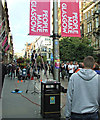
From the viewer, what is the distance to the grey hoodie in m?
2.75

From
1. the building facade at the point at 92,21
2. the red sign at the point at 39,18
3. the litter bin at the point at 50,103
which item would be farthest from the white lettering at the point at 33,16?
the building facade at the point at 92,21

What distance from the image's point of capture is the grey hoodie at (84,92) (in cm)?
275

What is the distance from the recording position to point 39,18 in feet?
26.3

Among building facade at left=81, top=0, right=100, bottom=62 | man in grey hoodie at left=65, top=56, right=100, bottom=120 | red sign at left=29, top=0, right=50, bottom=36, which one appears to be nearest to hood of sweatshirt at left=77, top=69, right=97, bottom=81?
man in grey hoodie at left=65, top=56, right=100, bottom=120

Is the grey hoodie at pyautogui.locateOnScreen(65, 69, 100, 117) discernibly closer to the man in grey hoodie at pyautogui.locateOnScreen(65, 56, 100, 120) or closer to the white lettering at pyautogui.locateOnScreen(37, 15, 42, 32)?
the man in grey hoodie at pyautogui.locateOnScreen(65, 56, 100, 120)

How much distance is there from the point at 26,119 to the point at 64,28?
4.50 m

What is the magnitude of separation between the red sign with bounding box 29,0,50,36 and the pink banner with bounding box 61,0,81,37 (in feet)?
2.32

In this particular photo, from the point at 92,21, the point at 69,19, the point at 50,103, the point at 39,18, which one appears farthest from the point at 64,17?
the point at 92,21

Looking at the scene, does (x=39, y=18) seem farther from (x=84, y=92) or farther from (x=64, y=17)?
(x=84, y=92)

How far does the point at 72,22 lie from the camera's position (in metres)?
8.29

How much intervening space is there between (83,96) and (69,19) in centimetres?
599

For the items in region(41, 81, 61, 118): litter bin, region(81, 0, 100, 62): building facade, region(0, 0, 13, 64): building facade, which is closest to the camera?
region(41, 81, 61, 118): litter bin

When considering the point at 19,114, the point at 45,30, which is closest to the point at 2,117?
the point at 19,114

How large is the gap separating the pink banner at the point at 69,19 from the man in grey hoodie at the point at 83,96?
5432 millimetres
